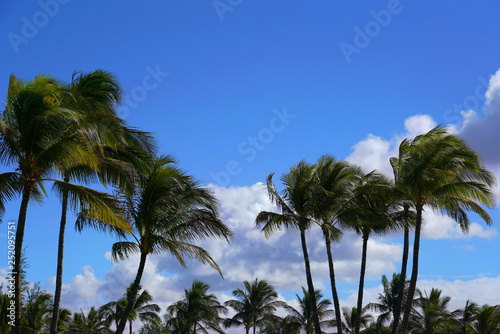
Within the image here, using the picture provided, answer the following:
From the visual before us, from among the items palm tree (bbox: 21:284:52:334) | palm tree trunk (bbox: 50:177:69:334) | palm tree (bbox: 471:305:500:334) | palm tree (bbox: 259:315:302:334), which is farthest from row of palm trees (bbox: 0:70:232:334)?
palm tree (bbox: 259:315:302:334)

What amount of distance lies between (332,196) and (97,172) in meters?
13.7

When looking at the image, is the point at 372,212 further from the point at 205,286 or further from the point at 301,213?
the point at 205,286

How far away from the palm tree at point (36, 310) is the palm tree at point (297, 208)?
677 inches

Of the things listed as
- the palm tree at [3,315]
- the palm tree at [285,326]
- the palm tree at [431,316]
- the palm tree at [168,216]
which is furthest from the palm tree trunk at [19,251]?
the palm tree at [285,326]

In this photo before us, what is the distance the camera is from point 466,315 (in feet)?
141

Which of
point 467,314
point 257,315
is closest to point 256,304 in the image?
point 257,315

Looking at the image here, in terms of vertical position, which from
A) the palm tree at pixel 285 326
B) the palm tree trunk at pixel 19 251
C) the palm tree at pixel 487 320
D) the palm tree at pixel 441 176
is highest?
the palm tree at pixel 441 176

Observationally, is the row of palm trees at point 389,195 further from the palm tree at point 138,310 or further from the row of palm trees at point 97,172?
the palm tree at point 138,310

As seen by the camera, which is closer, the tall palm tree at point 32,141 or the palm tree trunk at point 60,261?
the tall palm tree at point 32,141

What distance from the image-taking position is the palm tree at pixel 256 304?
51.8 m

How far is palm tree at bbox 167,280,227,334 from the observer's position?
4947 centimetres

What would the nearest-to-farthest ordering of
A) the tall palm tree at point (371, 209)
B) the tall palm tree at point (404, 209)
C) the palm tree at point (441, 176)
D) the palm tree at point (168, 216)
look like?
the palm tree at point (168, 216) → the palm tree at point (441, 176) → the tall palm tree at point (404, 209) → the tall palm tree at point (371, 209)

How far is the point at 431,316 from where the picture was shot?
39.0 meters

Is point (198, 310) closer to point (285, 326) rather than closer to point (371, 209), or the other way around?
point (285, 326)
